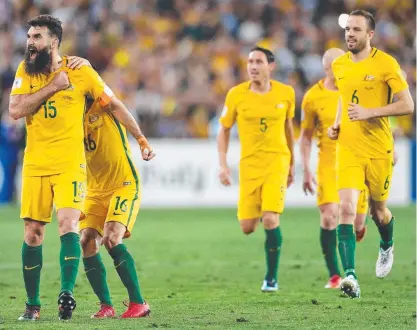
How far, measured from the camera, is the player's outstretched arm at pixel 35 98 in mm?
7637

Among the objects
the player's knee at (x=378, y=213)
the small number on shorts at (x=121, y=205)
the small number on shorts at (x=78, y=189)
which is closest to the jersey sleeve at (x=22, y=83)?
the small number on shorts at (x=78, y=189)

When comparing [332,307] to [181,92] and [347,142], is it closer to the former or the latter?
[347,142]

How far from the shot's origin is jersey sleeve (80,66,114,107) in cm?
783

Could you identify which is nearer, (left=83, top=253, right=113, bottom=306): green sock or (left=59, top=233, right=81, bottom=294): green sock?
(left=59, top=233, right=81, bottom=294): green sock

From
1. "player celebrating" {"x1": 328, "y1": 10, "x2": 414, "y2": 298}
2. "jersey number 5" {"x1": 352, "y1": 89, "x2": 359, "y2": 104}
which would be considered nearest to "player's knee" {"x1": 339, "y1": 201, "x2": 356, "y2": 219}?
"player celebrating" {"x1": 328, "y1": 10, "x2": 414, "y2": 298}

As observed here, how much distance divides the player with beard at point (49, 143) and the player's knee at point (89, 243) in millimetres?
462

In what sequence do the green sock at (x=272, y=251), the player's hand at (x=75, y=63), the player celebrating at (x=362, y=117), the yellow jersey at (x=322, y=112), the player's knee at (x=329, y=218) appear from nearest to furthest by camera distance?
the player's hand at (x=75, y=63), the player celebrating at (x=362, y=117), the green sock at (x=272, y=251), the yellow jersey at (x=322, y=112), the player's knee at (x=329, y=218)

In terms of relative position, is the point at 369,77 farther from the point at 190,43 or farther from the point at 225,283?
the point at 190,43

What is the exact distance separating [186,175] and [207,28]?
14.3 ft

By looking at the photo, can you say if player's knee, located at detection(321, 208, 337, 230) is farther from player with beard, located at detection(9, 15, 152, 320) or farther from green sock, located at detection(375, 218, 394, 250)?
player with beard, located at detection(9, 15, 152, 320)

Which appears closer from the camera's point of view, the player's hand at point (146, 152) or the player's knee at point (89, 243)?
the player's hand at point (146, 152)

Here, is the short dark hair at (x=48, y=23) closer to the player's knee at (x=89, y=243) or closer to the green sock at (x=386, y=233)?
the player's knee at (x=89, y=243)

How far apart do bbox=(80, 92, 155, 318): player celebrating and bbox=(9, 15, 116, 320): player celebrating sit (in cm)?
34

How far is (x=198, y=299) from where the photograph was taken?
30.5 ft
